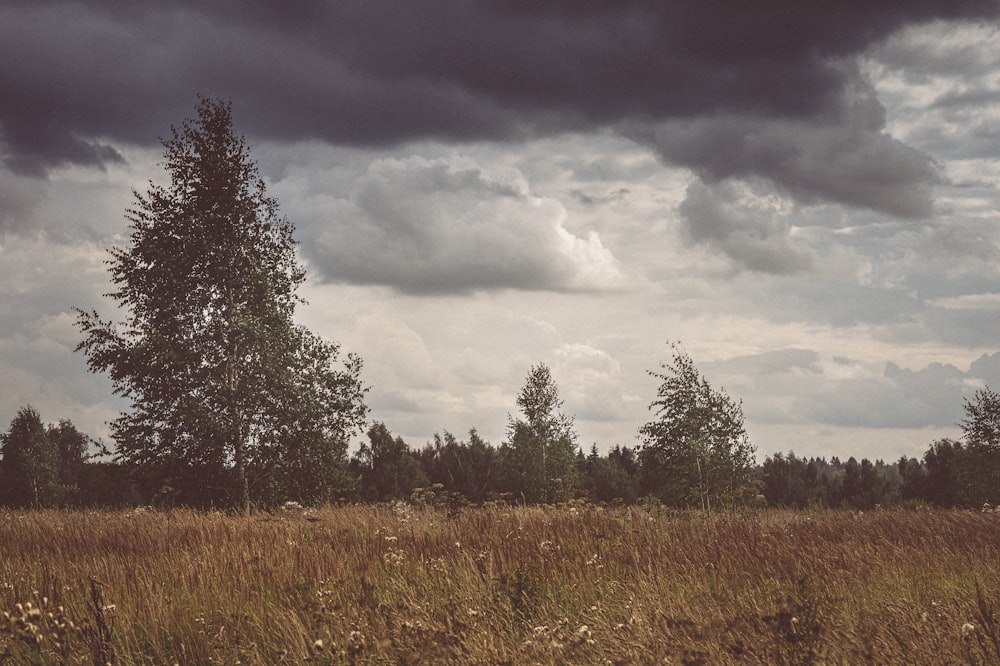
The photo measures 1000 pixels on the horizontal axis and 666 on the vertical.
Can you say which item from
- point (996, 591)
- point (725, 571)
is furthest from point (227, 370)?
point (996, 591)

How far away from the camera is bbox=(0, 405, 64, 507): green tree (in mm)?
46812

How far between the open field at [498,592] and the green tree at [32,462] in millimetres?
44400

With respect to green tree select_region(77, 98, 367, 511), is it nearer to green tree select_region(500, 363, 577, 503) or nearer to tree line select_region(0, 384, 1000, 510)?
tree line select_region(0, 384, 1000, 510)

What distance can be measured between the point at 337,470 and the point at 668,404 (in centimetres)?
1088

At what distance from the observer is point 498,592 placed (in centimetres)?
580

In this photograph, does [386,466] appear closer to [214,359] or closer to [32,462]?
[32,462]

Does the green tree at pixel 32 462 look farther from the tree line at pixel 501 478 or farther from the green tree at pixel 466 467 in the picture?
the green tree at pixel 466 467

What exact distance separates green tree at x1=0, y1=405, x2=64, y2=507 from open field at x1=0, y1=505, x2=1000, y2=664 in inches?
1748

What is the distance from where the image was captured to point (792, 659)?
370 centimetres

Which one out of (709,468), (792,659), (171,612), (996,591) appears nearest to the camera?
(792,659)

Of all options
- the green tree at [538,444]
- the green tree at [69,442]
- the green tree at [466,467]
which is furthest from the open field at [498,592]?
the green tree at [69,442]

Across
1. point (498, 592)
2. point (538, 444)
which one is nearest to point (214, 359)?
point (498, 592)

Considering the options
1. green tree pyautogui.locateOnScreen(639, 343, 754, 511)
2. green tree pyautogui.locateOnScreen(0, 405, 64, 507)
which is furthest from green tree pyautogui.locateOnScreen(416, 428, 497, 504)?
green tree pyautogui.locateOnScreen(639, 343, 754, 511)

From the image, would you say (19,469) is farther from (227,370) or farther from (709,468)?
(709,468)
